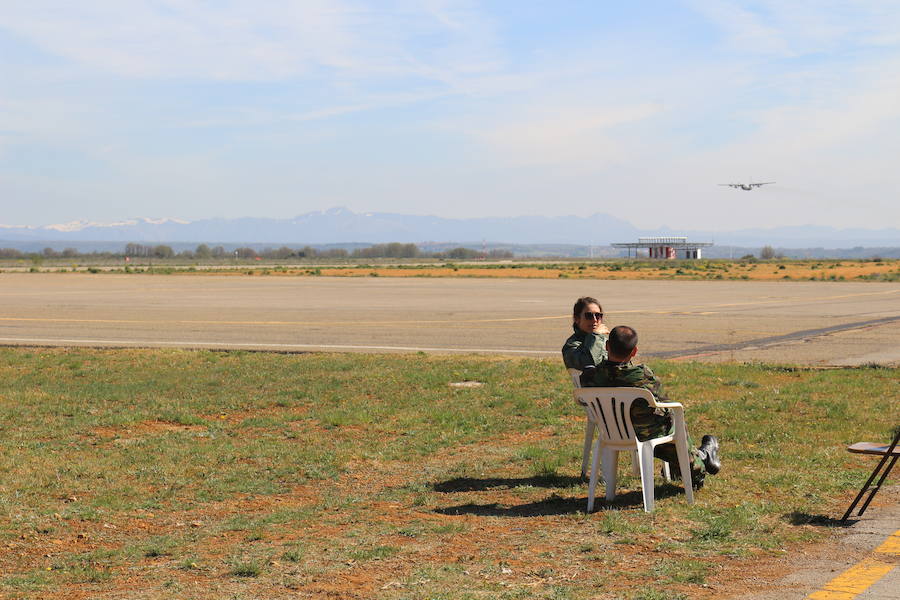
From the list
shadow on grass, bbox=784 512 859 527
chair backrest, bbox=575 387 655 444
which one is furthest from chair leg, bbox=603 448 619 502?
shadow on grass, bbox=784 512 859 527

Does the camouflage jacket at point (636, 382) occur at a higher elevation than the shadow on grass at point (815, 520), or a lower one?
higher

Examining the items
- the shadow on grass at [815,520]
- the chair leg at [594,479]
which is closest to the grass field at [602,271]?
the chair leg at [594,479]

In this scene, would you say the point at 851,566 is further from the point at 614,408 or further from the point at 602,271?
the point at 602,271

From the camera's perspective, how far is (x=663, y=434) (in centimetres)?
745

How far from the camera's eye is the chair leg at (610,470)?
746 cm

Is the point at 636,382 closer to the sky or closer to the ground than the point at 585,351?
closer to the ground

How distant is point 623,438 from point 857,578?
2.11 m

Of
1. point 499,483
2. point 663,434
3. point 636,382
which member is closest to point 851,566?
point 663,434

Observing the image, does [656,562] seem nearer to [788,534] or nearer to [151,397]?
[788,534]

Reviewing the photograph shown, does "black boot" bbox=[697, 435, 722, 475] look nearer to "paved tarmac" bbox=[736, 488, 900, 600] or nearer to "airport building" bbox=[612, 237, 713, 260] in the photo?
"paved tarmac" bbox=[736, 488, 900, 600]

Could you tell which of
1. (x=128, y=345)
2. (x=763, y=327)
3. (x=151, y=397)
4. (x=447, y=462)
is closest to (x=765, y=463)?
(x=447, y=462)

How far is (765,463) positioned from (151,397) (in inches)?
300

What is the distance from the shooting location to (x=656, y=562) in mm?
5871

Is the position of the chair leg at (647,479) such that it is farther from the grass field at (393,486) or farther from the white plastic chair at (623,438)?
the grass field at (393,486)
